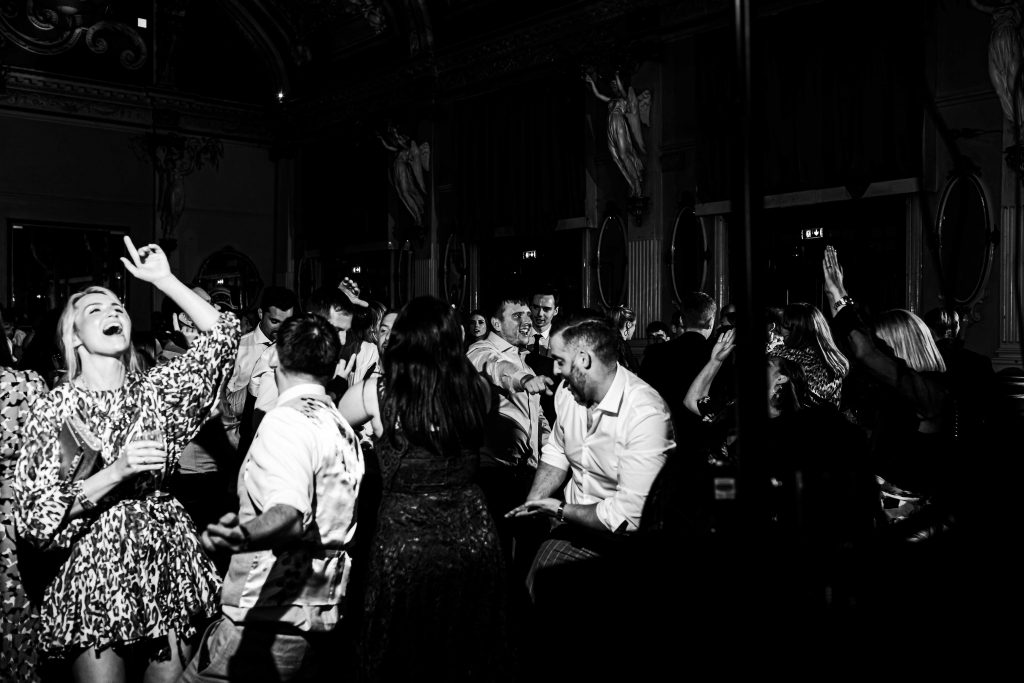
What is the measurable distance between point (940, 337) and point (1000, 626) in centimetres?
352

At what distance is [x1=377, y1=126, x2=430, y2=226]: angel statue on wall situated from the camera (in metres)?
13.7

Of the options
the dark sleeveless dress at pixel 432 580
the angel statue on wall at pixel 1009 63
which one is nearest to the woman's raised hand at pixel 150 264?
the dark sleeveless dress at pixel 432 580

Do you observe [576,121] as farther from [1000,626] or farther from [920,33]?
[1000,626]

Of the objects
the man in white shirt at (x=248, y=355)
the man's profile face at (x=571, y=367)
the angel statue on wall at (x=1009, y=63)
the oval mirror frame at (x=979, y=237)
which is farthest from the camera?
the oval mirror frame at (x=979, y=237)

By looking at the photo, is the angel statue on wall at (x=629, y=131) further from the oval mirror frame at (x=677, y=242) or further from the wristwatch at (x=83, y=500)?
the wristwatch at (x=83, y=500)

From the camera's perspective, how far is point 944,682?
132 inches

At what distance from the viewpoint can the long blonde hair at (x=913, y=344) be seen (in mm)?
4488

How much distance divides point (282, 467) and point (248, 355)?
4.13 meters

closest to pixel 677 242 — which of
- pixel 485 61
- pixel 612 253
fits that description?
pixel 612 253

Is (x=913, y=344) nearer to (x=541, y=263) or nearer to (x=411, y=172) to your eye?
(x=541, y=263)

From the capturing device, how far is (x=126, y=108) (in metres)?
15.2

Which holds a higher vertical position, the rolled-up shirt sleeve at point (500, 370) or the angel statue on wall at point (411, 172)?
the angel statue on wall at point (411, 172)

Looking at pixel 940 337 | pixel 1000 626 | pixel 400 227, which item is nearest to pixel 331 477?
pixel 1000 626

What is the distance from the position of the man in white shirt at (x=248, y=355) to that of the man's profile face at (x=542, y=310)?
1.71 metres
